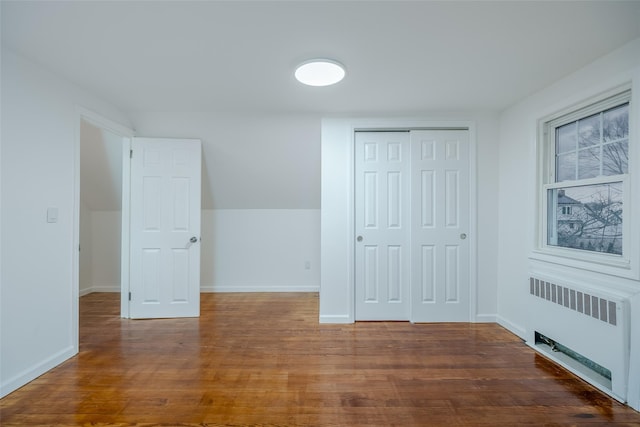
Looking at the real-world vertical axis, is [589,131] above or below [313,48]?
below

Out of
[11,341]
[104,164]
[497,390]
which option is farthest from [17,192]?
[497,390]

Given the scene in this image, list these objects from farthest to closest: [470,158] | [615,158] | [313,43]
A: [470,158], [615,158], [313,43]

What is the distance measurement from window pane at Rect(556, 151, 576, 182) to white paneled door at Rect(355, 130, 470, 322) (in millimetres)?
803

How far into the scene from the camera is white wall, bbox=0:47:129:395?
1.92m

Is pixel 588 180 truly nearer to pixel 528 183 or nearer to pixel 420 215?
pixel 528 183

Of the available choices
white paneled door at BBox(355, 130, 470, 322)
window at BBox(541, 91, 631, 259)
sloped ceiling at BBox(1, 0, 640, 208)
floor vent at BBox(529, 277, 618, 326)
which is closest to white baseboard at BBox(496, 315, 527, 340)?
white paneled door at BBox(355, 130, 470, 322)

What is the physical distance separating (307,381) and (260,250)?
8.66ft

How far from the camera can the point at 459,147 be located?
3.19 metres

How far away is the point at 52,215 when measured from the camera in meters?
2.24

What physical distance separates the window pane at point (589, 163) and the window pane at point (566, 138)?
0.13 m

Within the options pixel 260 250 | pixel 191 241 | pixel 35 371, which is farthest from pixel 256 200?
pixel 35 371

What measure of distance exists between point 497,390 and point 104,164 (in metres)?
4.89

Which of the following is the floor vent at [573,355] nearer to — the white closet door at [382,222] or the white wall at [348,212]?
the white wall at [348,212]

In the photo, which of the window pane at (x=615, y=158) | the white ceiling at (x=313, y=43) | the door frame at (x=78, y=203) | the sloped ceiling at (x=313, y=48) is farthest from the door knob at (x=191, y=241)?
the window pane at (x=615, y=158)
